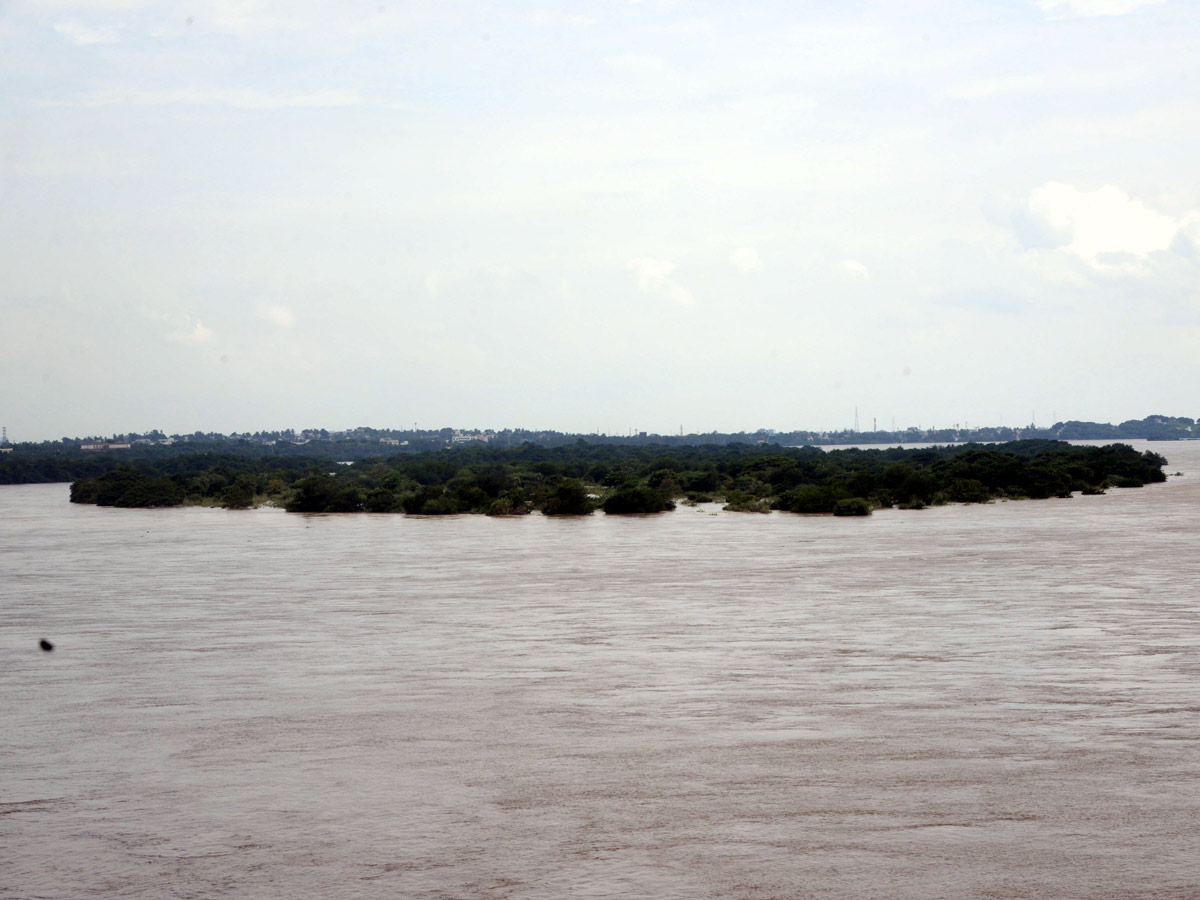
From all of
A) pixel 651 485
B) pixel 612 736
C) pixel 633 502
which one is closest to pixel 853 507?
pixel 633 502

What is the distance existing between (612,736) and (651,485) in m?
51.2

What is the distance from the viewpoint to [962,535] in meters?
38.3

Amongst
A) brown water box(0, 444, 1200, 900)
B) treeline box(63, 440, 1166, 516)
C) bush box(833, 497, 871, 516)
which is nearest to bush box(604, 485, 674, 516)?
treeline box(63, 440, 1166, 516)

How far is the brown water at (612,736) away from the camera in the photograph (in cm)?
895

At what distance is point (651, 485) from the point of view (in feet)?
209

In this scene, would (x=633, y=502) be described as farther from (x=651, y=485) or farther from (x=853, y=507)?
(x=651, y=485)

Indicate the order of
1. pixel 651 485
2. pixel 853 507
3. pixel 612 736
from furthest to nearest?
pixel 651 485
pixel 853 507
pixel 612 736

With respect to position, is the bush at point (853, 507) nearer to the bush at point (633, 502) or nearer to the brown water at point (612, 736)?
the bush at point (633, 502)

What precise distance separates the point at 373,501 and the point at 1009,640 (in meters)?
43.8

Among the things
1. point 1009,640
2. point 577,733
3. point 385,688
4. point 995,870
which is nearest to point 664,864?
point 995,870

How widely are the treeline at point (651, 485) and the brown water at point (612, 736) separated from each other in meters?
24.8

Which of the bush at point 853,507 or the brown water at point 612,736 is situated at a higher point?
the bush at point 853,507

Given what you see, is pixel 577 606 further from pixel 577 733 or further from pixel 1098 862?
pixel 1098 862

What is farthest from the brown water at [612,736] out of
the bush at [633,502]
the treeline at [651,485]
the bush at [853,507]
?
the treeline at [651,485]
